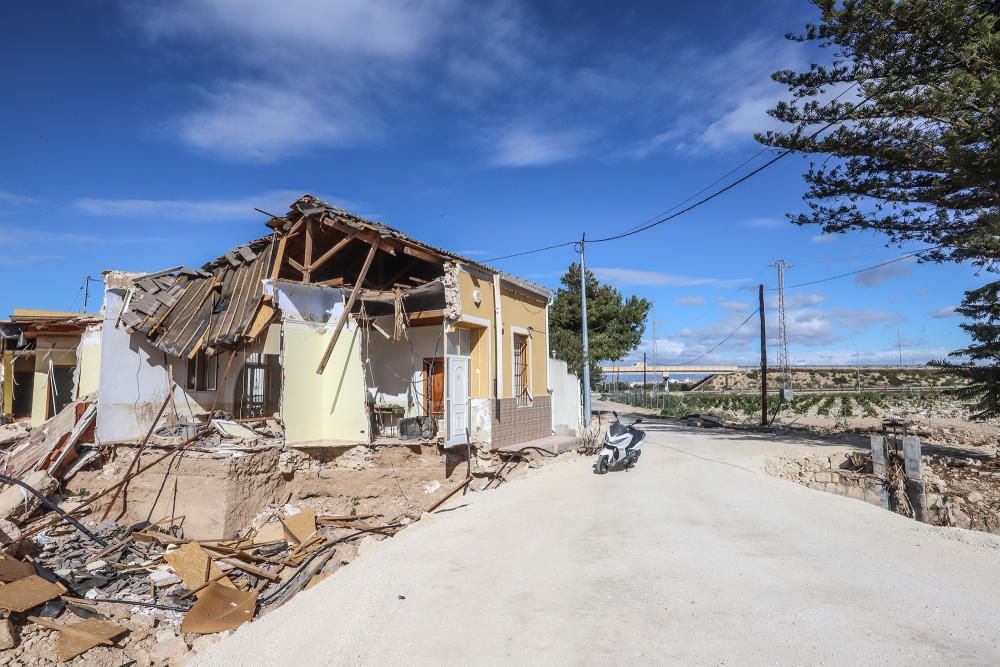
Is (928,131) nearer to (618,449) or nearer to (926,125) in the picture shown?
(926,125)

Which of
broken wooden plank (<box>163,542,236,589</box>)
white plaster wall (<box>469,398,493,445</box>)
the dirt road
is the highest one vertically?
white plaster wall (<box>469,398,493,445</box>)

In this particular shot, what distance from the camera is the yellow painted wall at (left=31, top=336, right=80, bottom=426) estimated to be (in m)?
15.2

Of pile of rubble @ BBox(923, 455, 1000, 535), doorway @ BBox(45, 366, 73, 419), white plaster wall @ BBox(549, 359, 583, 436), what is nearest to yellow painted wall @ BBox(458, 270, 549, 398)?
white plaster wall @ BBox(549, 359, 583, 436)

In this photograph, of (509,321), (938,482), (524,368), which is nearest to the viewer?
(938,482)

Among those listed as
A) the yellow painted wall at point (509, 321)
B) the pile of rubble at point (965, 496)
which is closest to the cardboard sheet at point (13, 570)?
the yellow painted wall at point (509, 321)

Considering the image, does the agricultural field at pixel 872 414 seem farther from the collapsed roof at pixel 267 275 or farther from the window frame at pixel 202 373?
the window frame at pixel 202 373

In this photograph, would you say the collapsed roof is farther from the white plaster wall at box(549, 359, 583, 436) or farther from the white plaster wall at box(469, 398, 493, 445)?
the white plaster wall at box(549, 359, 583, 436)

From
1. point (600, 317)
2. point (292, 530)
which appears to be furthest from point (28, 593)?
point (600, 317)

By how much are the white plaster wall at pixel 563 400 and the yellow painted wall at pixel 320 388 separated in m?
6.46

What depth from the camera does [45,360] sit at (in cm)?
1517

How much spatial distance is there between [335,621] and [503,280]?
30.1 ft

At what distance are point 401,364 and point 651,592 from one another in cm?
846

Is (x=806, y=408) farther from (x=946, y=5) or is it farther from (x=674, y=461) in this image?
(x=946, y=5)

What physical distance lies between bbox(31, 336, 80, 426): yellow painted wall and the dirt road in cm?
1268
